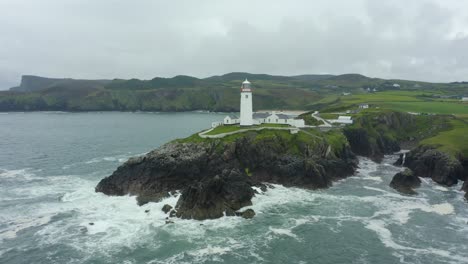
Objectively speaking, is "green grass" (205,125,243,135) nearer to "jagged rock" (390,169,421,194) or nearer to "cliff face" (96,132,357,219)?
"cliff face" (96,132,357,219)

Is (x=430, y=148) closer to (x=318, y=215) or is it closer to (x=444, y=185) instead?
(x=444, y=185)

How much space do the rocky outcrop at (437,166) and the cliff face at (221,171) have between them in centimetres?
1117

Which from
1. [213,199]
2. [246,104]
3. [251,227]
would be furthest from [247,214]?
[246,104]

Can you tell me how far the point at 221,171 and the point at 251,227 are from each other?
14.5 metres

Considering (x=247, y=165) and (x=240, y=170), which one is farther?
(x=247, y=165)

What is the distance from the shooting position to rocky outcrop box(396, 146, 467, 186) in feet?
178

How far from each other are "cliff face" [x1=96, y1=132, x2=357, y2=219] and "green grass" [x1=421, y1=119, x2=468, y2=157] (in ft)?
54.7

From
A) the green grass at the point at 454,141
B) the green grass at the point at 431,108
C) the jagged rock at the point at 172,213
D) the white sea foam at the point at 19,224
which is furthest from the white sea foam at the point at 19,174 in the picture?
the green grass at the point at 431,108

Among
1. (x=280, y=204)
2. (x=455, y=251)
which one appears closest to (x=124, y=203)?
(x=280, y=204)

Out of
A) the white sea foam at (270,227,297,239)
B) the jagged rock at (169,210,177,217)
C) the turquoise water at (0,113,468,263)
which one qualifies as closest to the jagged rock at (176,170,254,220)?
the jagged rock at (169,210,177,217)

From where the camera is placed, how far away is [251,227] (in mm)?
37781

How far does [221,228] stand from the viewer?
123ft

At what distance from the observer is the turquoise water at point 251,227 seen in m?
31.8

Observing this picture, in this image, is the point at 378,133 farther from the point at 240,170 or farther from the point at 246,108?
the point at 240,170
